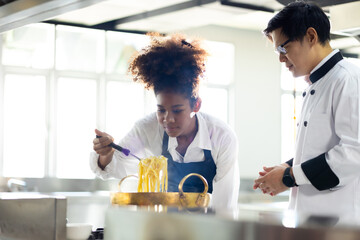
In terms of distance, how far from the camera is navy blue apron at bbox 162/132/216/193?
252cm

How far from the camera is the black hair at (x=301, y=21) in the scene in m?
2.12

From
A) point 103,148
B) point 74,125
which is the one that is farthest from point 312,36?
point 74,125

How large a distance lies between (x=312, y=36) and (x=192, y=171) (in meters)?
0.82

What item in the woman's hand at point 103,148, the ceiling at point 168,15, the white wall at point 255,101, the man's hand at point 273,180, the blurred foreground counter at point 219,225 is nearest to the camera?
the blurred foreground counter at point 219,225

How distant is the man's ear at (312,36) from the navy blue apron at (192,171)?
0.71m

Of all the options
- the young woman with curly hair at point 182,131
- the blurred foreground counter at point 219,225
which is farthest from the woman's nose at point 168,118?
the blurred foreground counter at point 219,225

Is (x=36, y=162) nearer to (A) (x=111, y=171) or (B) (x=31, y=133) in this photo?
(B) (x=31, y=133)

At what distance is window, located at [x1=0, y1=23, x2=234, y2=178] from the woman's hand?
5.94 metres

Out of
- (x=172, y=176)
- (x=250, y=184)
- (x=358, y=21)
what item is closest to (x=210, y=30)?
(x=250, y=184)

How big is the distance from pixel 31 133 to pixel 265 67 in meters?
4.45

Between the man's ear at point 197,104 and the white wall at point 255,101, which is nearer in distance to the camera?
the man's ear at point 197,104

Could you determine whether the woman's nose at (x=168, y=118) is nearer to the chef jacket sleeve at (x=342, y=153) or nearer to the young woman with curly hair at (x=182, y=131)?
the young woman with curly hair at (x=182, y=131)

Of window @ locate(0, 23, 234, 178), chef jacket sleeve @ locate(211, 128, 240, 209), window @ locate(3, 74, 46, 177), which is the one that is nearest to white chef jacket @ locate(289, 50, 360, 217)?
chef jacket sleeve @ locate(211, 128, 240, 209)

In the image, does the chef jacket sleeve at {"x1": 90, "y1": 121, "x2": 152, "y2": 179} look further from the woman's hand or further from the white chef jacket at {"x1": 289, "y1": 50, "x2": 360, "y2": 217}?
the white chef jacket at {"x1": 289, "y1": 50, "x2": 360, "y2": 217}
